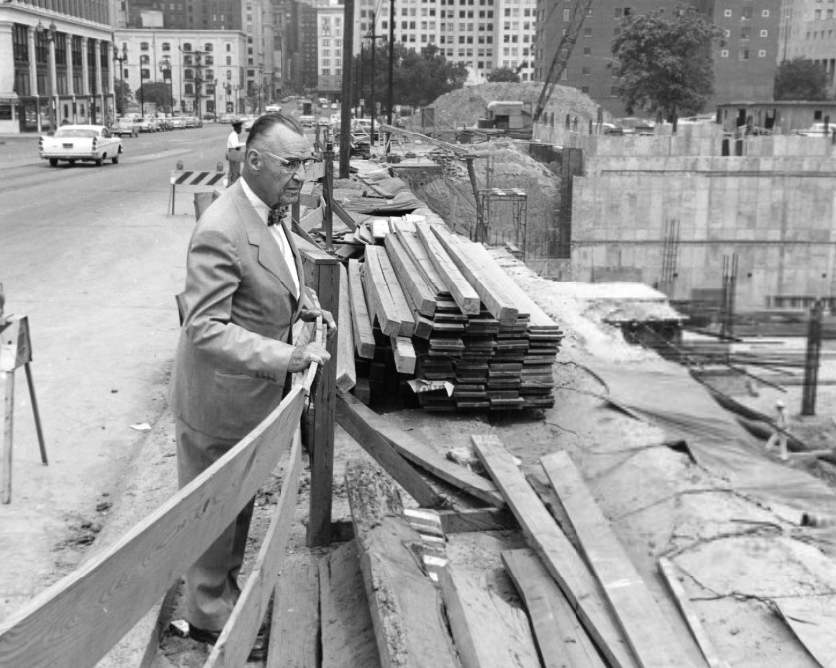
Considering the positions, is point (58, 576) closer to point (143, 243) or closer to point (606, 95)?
point (143, 243)

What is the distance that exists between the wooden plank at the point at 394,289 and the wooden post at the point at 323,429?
2.42 metres

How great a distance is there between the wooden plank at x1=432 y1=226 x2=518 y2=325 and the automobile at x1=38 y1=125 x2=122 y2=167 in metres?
31.3

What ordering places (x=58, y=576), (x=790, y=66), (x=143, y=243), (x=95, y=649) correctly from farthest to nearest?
(x=790, y=66)
(x=143, y=243)
(x=58, y=576)
(x=95, y=649)

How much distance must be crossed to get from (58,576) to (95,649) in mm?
3908

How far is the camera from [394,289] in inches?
364

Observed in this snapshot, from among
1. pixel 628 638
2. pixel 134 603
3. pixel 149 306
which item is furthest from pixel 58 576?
pixel 149 306

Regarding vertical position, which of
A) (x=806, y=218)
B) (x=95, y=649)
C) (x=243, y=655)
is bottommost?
(x=806, y=218)

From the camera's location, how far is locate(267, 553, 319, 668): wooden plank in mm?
4129

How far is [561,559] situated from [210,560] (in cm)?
181

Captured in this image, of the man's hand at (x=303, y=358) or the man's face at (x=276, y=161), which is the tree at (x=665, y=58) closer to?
the man's face at (x=276, y=161)

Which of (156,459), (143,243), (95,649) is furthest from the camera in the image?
(143,243)

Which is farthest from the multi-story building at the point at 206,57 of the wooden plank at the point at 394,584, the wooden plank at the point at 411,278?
the wooden plank at the point at 394,584

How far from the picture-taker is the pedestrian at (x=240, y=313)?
365 centimetres

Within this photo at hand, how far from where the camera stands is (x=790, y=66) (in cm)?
12781
